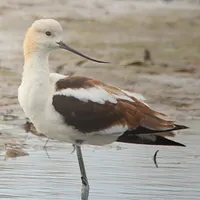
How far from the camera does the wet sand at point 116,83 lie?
8.44 m

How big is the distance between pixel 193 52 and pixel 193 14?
301 cm

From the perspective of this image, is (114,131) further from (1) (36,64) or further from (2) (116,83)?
(2) (116,83)

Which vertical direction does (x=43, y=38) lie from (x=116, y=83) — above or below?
above

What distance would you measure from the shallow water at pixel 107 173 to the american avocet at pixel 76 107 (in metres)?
0.27

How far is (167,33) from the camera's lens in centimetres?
1822

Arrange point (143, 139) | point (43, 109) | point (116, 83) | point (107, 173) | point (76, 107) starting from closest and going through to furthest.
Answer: point (43, 109) → point (76, 107) → point (143, 139) → point (107, 173) → point (116, 83)

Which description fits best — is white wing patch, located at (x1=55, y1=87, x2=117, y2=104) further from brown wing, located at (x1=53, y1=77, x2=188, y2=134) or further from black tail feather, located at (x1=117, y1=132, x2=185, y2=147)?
black tail feather, located at (x1=117, y1=132, x2=185, y2=147)

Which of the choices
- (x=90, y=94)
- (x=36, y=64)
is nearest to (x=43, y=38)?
(x=36, y=64)

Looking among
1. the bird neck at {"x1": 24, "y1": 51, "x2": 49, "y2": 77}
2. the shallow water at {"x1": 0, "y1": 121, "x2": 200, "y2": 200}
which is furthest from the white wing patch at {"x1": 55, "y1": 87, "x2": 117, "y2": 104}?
the shallow water at {"x1": 0, "y1": 121, "x2": 200, "y2": 200}

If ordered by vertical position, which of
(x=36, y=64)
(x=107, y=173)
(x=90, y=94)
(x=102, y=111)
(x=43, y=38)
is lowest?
(x=107, y=173)

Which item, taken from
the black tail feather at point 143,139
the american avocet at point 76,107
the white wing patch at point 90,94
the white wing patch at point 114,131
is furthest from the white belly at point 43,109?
the black tail feather at point 143,139

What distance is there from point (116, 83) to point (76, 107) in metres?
6.01

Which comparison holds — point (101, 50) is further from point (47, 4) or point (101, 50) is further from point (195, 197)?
point (195, 197)

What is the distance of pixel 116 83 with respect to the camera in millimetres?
14180
